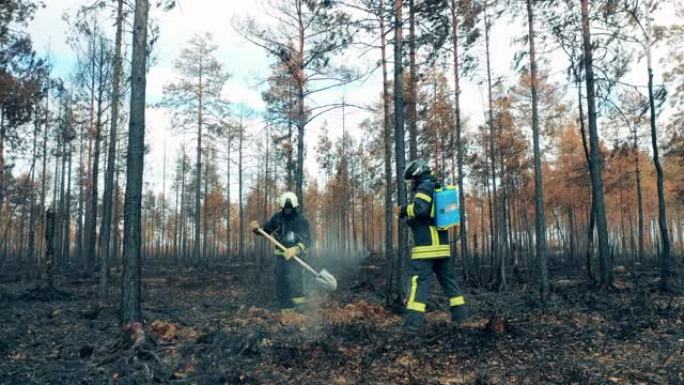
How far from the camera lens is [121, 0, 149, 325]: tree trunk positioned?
6770 millimetres

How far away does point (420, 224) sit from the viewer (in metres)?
6.50

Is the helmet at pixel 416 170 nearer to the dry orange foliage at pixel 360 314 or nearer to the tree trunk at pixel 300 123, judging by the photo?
the dry orange foliage at pixel 360 314

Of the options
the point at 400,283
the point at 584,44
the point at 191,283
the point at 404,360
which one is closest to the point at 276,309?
the point at 400,283

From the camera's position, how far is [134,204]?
6875mm

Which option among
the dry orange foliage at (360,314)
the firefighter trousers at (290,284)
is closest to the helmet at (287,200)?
the firefighter trousers at (290,284)

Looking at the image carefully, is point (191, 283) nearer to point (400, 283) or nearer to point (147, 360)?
point (400, 283)

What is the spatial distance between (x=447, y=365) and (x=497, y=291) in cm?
842

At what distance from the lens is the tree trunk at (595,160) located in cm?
1127

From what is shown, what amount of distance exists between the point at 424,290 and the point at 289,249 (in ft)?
10.7

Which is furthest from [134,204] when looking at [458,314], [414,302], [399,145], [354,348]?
[458,314]

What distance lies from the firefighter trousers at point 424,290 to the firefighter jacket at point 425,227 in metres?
0.14

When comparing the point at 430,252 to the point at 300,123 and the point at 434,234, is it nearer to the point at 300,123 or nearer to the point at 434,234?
the point at 434,234

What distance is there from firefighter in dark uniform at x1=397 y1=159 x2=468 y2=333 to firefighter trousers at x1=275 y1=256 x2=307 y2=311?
3136 millimetres

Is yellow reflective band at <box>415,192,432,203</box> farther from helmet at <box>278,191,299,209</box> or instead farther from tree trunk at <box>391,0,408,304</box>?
helmet at <box>278,191,299,209</box>
